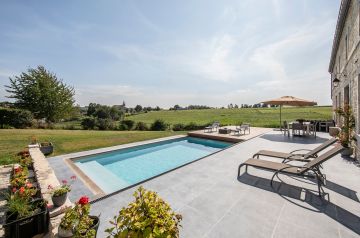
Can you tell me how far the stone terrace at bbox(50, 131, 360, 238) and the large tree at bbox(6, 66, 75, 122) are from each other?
29980 millimetres

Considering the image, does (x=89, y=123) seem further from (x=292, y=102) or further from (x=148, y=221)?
(x=148, y=221)

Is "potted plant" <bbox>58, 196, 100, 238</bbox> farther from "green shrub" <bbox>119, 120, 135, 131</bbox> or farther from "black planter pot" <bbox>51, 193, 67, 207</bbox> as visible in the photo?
"green shrub" <bbox>119, 120, 135, 131</bbox>

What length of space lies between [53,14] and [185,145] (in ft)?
34.7

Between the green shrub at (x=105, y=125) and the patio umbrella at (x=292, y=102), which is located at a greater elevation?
the patio umbrella at (x=292, y=102)

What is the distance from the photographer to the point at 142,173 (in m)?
8.02

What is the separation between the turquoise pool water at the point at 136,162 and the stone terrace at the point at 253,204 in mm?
2287

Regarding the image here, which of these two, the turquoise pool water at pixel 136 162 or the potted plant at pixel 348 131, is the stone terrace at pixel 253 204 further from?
the turquoise pool water at pixel 136 162

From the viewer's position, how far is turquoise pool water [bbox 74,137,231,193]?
731 centimetres

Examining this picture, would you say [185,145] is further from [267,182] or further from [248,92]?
[248,92]

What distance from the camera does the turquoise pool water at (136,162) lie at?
Answer: 7.31m

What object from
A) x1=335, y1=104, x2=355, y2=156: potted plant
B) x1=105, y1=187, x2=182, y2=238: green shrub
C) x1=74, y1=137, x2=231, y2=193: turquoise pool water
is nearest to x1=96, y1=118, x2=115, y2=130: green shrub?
x1=74, y1=137, x2=231, y2=193: turquoise pool water

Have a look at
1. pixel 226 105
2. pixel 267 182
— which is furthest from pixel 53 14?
pixel 226 105

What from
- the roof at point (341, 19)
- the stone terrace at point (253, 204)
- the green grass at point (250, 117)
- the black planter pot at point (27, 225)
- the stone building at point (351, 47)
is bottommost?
the stone terrace at point (253, 204)

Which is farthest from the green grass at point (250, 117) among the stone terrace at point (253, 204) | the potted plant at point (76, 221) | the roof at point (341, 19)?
the potted plant at point (76, 221)
